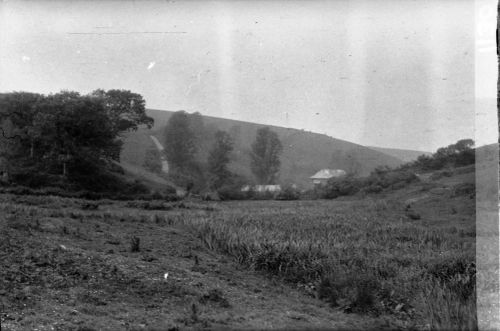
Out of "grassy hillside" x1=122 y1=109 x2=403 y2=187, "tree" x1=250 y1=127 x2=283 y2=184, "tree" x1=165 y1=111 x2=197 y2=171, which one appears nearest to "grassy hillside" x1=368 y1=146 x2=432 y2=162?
"grassy hillside" x1=122 y1=109 x2=403 y2=187

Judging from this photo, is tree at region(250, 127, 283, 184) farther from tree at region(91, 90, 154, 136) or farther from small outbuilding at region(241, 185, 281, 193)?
tree at region(91, 90, 154, 136)

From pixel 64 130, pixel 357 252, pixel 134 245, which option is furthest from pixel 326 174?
pixel 64 130

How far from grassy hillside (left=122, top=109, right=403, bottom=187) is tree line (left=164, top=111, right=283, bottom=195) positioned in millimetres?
104

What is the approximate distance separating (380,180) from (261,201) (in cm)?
241

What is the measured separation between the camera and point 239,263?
711cm

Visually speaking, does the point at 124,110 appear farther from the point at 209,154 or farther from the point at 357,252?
the point at 357,252

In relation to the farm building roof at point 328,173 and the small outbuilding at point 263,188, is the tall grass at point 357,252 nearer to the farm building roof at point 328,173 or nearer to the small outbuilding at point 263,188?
the small outbuilding at point 263,188

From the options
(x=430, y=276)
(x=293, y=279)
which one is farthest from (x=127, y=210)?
(x=430, y=276)

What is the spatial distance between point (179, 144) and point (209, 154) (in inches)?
24.7

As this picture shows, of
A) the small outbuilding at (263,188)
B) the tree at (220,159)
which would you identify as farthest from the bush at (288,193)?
the tree at (220,159)

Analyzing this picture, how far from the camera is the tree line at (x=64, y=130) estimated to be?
795cm

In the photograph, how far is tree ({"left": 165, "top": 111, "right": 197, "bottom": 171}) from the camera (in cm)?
777

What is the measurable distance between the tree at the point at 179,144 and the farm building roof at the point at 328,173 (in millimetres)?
2446

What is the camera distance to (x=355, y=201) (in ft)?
26.3
